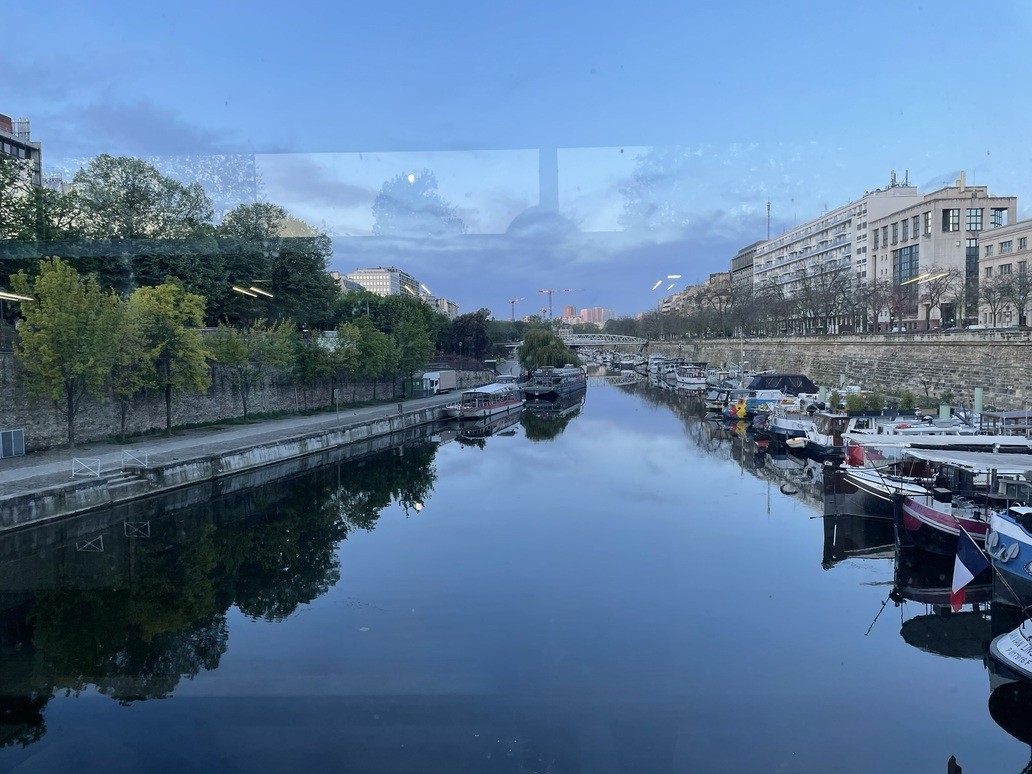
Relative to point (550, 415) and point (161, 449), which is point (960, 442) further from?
point (550, 415)

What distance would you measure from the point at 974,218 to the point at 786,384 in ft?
53.8

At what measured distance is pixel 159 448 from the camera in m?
12.7

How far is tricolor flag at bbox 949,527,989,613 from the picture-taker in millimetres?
7000

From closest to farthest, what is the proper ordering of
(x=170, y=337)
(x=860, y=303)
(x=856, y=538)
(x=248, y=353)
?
1. (x=856, y=538)
2. (x=170, y=337)
3. (x=248, y=353)
4. (x=860, y=303)

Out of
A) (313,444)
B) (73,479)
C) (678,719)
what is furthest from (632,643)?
(313,444)

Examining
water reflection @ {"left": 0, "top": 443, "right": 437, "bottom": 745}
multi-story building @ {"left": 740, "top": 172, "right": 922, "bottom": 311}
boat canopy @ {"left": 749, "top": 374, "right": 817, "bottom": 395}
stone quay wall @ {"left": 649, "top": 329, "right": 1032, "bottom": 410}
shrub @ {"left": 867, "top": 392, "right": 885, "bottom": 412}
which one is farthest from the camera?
multi-story building @ {"left": 740, "top": 172, "right": 922, "bottom": 311}

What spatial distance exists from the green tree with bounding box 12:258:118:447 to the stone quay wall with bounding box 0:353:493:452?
0.32m

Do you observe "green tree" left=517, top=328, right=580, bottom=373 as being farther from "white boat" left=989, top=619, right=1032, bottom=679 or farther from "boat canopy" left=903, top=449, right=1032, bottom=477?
"white boat" left=989, top=619, right=1032, bottom=679

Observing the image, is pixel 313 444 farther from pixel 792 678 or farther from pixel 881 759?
pixel 881 759

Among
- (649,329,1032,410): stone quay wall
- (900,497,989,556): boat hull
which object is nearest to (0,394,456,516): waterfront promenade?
(900,497,989,556): boat hull

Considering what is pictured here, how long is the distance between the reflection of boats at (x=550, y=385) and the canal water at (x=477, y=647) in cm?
1978

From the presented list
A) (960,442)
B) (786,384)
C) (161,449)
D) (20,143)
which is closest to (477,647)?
(960,442)

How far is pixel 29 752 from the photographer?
4.31 metres

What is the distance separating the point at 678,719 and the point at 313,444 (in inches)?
468
